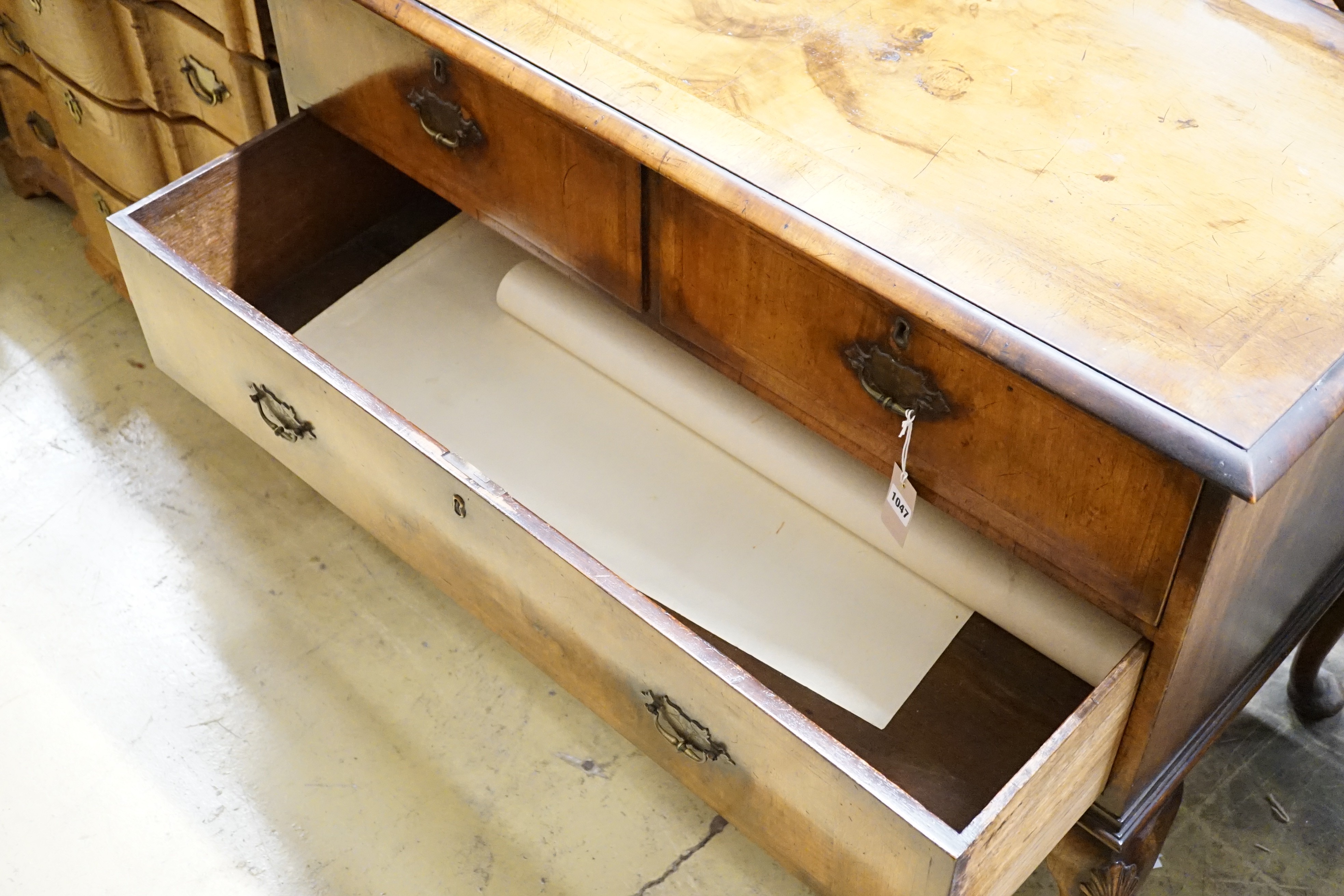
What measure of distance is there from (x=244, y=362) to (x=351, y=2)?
0.31 m

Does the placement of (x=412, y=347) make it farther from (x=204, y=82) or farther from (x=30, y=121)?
(x=30, y=121)

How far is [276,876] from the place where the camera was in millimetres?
1229

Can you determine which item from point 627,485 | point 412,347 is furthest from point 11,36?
point 627,485

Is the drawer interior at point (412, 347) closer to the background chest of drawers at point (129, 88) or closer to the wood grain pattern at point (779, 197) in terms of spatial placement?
the background chest of drawers at point (129, 88)

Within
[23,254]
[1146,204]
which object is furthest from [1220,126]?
[23,254]

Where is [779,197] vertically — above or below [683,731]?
above

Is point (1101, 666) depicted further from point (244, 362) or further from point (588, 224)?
point (244, 362)

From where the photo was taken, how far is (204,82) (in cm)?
142

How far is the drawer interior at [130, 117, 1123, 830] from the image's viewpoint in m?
1.03

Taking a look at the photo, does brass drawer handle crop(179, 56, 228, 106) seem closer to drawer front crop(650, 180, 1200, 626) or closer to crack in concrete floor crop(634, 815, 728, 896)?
drawer front crop(650, 180, 1200, 626)

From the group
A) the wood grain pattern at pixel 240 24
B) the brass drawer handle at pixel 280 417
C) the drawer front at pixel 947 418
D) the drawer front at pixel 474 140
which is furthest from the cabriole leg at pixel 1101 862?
the wood grain pattern at pixel 240 24

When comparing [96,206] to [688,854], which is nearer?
[688,854]

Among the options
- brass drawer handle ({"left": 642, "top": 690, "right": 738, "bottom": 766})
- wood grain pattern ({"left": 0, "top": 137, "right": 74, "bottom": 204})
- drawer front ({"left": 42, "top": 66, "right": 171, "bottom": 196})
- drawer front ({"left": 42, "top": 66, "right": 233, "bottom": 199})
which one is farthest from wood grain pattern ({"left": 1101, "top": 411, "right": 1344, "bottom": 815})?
wood grain pattern ({"left": 0, "top": 137, "right": 74, "bottom": 204})

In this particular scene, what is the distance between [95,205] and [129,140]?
0.18 meters
